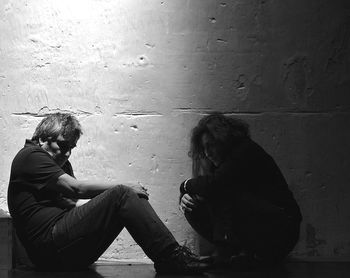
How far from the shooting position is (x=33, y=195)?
15.0ft

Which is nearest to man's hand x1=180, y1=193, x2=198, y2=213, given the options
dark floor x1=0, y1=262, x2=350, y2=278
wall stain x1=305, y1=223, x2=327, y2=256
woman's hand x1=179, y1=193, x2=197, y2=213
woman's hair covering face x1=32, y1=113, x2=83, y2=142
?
woman's hand x1=179, y1=193, x2=197, y2=213

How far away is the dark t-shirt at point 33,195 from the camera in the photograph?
14.7 ft

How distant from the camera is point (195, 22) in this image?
5.69m

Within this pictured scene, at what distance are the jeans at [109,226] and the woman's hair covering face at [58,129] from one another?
555mm

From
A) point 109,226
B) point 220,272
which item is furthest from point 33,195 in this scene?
point 220,272

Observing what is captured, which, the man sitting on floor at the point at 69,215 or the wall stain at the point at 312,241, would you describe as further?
the wall stain at the point at 312,241

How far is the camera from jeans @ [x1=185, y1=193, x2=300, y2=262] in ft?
15.4

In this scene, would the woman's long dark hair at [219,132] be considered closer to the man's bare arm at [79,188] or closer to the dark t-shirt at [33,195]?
the man's bare arm at [79,188]

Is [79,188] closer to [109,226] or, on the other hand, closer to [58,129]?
[109,226]

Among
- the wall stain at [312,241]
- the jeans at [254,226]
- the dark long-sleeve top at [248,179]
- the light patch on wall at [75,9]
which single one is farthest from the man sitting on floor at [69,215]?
the wall stain at [312,241]

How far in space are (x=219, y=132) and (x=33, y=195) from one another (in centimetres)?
142

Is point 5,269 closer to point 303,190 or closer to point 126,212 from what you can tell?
point 126,212

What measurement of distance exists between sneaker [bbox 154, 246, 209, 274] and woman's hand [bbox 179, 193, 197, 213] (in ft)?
2.58

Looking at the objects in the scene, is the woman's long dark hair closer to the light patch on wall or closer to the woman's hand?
the woman's hand
